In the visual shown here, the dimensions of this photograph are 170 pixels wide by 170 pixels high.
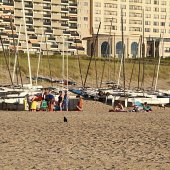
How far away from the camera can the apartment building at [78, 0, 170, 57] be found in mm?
133500

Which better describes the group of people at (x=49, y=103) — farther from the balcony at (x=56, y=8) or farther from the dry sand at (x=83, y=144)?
the balcony at (x=56, y=8)

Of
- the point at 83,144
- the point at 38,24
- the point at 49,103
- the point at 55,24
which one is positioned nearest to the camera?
the point at 83,144

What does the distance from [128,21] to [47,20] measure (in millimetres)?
28391

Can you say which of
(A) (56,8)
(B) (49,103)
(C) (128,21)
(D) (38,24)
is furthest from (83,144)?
(C) (128,21)

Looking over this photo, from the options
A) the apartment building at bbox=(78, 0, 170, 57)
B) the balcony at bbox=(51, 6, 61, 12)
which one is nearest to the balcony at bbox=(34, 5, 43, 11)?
the balcony at bbox=(51, 6, 61, 12)

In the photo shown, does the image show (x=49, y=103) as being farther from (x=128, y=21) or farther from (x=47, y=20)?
(x=128, y=21)

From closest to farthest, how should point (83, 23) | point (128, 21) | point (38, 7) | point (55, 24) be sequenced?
point (38, 7), point (55, 24), point (83, 23), point (128, 21)

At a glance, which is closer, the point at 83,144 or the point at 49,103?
the point at 83,144

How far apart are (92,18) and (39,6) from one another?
63.0ft

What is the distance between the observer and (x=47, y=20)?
129 metres

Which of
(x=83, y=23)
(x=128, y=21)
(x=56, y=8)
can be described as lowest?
(x=83, y=23)

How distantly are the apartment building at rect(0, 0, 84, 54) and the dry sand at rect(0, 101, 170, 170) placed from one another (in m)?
90.8

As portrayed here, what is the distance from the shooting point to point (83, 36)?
135 meters

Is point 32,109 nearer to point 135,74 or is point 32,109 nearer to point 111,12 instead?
point 135,74
